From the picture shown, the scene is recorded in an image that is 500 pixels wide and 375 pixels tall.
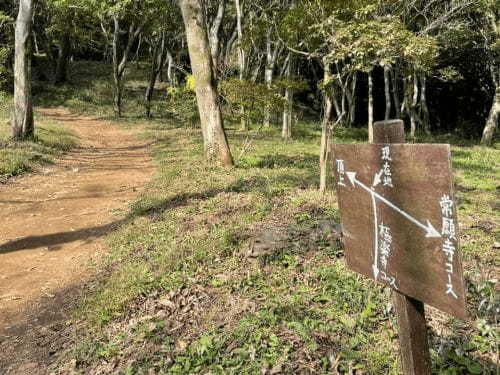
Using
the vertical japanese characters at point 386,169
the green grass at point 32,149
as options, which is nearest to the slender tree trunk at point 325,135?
the vertical japanese characters at point 386,169

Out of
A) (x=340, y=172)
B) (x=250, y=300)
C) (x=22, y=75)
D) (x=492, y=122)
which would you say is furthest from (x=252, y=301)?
(x=492, y=122)

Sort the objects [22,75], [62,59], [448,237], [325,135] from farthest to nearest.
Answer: [62,59], [22,75], [325,135], [448,237]

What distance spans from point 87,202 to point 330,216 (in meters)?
5.09

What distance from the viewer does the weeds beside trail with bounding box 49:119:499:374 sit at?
3.80 m

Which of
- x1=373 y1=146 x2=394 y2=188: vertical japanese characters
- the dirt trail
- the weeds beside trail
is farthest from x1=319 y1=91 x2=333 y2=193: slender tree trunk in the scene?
x1=373 y1=146 x2=394 y2=188: vertical japanese characters

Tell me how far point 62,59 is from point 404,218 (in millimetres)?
35671

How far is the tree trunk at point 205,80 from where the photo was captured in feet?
34.4

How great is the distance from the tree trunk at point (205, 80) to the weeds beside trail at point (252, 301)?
2865 mm

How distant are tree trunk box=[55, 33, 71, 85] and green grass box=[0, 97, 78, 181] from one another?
1638 cm

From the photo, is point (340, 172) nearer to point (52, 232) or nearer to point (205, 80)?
point (52, 232)

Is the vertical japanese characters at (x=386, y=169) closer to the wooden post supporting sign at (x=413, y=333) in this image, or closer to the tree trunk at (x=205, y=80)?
the wooden post supporting sign at (x=413, y=333)

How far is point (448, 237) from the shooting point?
2203 mm

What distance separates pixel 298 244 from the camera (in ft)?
19.3

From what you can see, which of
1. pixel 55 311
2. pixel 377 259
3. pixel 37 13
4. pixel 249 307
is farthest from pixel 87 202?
pixel 37 13
